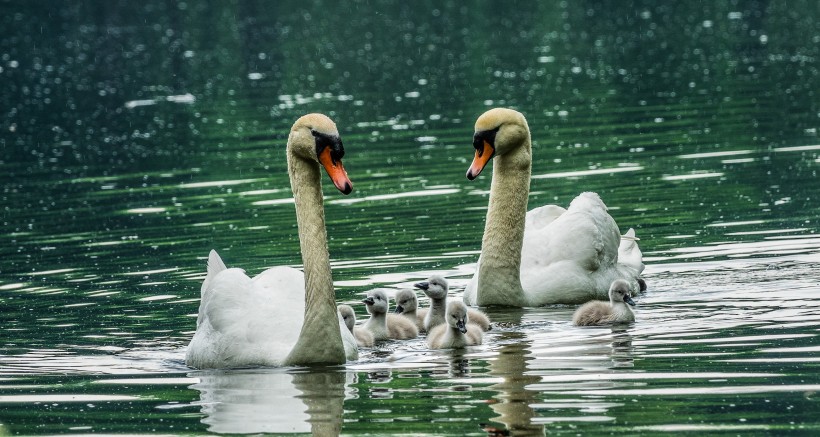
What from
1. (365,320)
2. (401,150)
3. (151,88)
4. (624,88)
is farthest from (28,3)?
(365,320)

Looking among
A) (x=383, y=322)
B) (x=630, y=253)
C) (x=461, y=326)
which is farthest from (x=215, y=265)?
(x=630, y=253)

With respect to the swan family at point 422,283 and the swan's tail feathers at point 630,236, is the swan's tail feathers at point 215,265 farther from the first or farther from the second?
the swan's tail feathers at point 630,236

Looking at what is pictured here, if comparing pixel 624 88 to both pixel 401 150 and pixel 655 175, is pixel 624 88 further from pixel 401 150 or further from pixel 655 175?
pixel 655 175

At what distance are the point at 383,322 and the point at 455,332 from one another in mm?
1194

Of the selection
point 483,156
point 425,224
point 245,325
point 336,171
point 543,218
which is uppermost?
point 483,156

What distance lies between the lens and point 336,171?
1321cm

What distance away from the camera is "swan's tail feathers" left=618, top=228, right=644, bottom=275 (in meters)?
17.8

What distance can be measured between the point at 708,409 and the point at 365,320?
18.7ft

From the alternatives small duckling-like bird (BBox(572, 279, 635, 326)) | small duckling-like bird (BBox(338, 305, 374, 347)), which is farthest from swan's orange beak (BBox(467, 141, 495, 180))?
small duckling-like bird (BBox(338, 305, 374, 347))

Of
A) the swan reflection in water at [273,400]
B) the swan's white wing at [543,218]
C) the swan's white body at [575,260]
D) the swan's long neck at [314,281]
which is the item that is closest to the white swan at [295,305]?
the swan's long neck at [314,281]

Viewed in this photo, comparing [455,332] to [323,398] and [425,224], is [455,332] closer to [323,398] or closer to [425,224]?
[323,398]

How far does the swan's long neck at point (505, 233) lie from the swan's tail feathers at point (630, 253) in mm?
1232

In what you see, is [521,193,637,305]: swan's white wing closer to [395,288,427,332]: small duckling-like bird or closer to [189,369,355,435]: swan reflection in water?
[395,288,427,332]: small duckling-like bird

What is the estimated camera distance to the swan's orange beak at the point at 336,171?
42.0 feet
